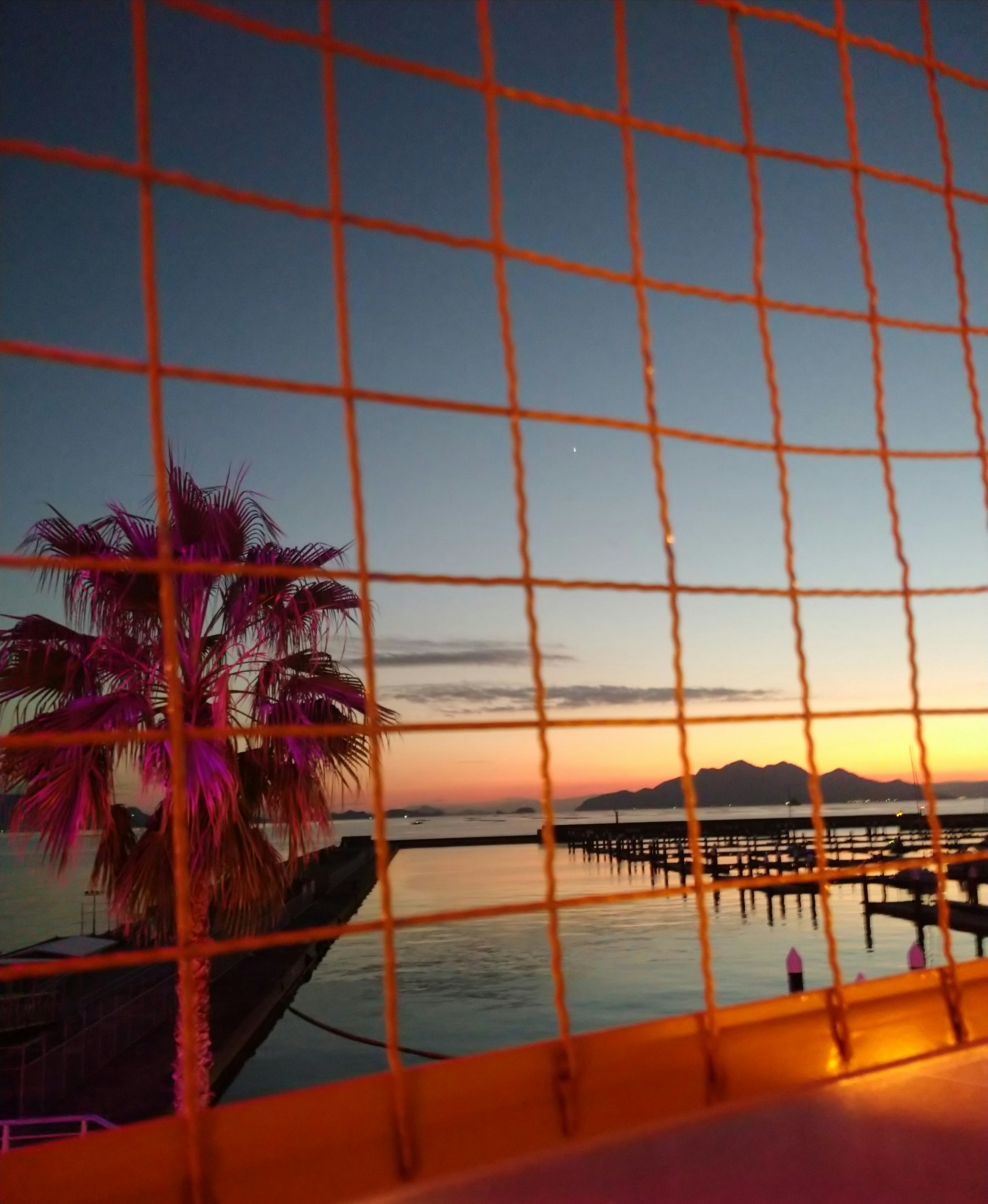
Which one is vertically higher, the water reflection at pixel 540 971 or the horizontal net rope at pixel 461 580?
the horizontal net rope at pixel 461 580

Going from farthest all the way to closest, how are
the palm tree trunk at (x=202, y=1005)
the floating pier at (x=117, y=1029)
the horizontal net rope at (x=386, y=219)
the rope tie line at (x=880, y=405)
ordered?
the floating pier at (x=117, y=1029) → the palm tree trunk at (x=202, y=1005) → the rope tie line at (x=880, y=405) → the horizontal net rope at (x=386, y=219)

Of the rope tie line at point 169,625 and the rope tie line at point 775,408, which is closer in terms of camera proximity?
the rope tie line at point 169,625

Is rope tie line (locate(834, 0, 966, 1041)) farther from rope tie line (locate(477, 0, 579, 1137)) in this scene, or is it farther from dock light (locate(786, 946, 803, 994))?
dock light (locate(786, 946, 803, 994))

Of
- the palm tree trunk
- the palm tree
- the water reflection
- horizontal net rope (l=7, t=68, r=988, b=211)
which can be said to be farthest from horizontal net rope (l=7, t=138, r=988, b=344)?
the water reflection

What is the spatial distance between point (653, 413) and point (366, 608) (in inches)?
21.5

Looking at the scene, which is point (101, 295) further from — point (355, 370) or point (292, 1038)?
point (292, 1038)

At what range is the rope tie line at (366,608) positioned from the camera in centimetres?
102

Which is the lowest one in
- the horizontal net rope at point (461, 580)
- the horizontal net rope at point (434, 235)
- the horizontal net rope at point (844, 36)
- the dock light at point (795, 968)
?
the dock light at point (795, 968)

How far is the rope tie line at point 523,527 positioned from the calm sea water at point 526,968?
7425 mm

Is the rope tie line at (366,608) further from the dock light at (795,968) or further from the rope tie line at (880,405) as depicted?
the dock light at (795,968)

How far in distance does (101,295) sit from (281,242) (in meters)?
0.93

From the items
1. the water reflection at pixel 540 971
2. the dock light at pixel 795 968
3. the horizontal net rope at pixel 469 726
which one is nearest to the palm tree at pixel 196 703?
the horizontal net rope at pixel 469 726

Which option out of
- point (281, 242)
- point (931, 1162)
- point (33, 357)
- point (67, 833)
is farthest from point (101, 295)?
point (931, 1162)

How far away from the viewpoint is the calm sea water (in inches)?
561
